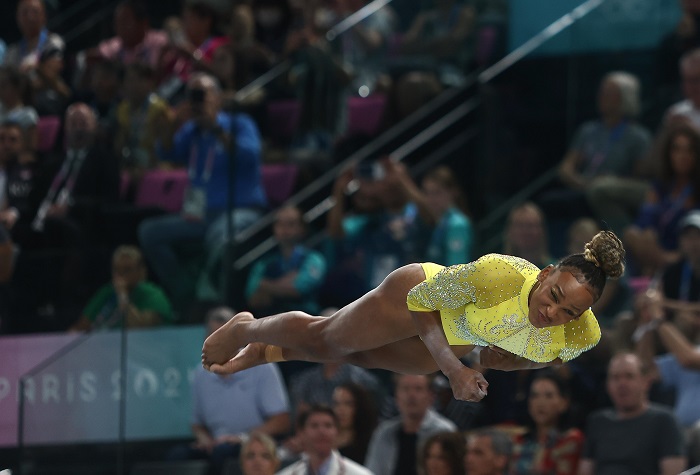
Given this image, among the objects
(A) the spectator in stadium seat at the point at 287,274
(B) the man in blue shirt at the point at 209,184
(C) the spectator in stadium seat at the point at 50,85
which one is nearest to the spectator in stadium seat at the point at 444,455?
(A) the spectator in stadium seat at the point at 287,274

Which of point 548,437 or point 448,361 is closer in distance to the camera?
point 448,361

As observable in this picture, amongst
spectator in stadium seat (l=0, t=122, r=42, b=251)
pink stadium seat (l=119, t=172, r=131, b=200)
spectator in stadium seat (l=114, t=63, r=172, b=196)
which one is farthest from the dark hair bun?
spectator in stadium seat (l=0, t=122, r=42, b=251)

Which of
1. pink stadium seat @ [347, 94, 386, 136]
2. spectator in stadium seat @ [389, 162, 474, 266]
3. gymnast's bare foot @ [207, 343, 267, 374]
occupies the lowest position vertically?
gymnast's bare foot @ [207, 343, 267, 374]

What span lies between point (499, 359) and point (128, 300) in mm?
4045

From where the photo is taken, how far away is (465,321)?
6.33 m

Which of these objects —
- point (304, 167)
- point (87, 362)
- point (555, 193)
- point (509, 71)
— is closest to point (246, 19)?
point (304, 167)

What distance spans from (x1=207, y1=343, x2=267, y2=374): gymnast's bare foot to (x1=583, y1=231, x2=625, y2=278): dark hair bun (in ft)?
6.01

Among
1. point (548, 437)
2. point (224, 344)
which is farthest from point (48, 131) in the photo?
point (224, 344)

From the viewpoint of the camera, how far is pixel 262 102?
37.4 feet

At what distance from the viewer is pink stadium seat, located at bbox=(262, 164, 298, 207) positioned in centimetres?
1135

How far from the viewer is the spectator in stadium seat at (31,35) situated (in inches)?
502

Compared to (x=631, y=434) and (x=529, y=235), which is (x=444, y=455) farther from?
(x=529, y=235)

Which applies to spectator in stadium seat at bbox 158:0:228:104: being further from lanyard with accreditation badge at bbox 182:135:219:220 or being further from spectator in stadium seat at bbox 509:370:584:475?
spectator in stadium seat at bbox 509:370:584:475

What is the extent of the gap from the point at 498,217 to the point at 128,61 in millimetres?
3827
